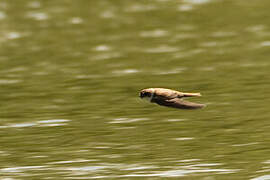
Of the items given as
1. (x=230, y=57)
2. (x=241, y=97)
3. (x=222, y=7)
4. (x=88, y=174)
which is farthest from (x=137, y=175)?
(x=222, y=7)

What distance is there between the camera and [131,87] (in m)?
15.8

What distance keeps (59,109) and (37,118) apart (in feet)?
2.01

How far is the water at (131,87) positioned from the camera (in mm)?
11312

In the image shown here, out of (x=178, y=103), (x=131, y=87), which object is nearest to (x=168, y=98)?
(x=178, y=103)

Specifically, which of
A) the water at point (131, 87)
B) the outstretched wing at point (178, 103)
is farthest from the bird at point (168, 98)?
the water at point (131, 87)

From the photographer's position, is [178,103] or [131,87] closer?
[178,103]

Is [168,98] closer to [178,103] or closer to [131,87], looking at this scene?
[178,103]

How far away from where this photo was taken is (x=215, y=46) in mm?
18719

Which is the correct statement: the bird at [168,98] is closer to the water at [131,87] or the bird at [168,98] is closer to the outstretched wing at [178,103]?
the outstretched wing at [178,103]

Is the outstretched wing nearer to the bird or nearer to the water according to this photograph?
the bird

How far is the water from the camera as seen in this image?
11312mm

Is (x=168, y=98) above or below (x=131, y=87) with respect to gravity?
above

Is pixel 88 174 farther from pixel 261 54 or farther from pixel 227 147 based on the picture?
pixel 261 54

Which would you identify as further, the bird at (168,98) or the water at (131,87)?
the bird at (168,98)
